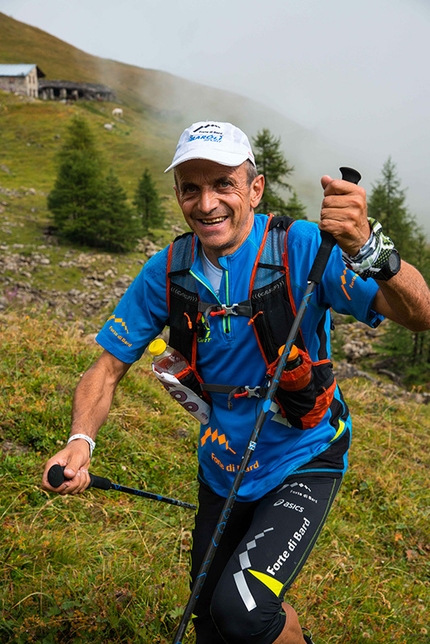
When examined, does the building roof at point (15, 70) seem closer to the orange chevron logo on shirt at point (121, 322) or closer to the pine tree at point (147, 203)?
the pine tree at point (147, 203)

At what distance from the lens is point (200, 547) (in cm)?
408

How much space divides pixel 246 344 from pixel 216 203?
3.14 feet

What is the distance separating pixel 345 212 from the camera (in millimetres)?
3146

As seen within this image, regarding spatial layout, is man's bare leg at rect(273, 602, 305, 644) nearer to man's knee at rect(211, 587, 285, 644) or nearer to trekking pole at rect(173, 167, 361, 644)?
man's knee at rect(211, 587, 285, 644)

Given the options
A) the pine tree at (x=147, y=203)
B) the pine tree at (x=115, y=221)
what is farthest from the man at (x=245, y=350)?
the pine tree at (x=147, y=203)

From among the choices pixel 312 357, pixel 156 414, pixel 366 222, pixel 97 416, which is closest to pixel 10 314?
pixel 156 414

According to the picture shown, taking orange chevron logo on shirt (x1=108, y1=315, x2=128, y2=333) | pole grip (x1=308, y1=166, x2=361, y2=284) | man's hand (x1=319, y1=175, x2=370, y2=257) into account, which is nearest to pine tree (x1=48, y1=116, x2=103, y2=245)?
orange chevron logo on shirt (x1=108, y1=315, x2=128, y2=333)

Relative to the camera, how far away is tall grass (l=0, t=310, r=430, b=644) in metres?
4.15

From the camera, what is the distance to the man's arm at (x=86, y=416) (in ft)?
11.4

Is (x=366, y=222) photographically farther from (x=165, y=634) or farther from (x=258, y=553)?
(x=165, y=634)

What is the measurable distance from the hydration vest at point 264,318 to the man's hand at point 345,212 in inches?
23.3

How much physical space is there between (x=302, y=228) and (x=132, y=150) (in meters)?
74.8

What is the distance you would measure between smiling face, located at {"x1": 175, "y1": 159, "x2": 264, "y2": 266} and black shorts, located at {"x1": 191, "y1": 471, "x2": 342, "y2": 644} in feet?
5.44

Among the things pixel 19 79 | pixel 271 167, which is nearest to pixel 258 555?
pixel 271 167
